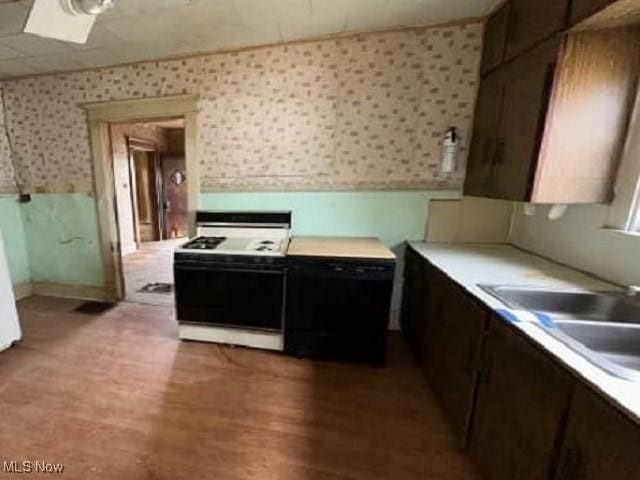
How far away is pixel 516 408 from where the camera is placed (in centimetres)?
109

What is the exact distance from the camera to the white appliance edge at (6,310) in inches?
87.9

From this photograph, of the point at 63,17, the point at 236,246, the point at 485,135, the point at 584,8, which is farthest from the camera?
the point at 236,246

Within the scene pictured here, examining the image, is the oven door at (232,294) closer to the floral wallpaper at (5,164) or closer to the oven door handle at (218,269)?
the oven door handle at (218,269)

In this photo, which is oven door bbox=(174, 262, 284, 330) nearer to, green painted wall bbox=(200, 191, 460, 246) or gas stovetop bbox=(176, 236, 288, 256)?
gas stovetop bbox=(176, 236, 288, 256)

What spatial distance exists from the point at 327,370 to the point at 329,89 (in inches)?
84.2

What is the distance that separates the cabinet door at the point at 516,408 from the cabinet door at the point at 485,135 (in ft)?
3.84

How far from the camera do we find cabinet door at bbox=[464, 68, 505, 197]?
197cm


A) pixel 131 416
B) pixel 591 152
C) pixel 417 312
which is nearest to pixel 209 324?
pixel 131 416

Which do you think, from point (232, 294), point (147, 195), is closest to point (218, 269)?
point (232, 294)

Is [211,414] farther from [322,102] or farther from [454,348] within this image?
[322,102]

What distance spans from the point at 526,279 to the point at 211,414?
6.15ft

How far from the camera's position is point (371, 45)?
2.33m

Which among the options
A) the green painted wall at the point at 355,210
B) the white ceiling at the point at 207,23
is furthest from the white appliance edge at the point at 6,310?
the green painted wall at the point at 355,210

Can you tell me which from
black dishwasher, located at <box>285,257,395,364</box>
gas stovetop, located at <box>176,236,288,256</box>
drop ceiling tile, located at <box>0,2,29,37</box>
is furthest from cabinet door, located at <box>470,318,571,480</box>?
drop ceiling tile, located at <box>0,2,29,37</box>
